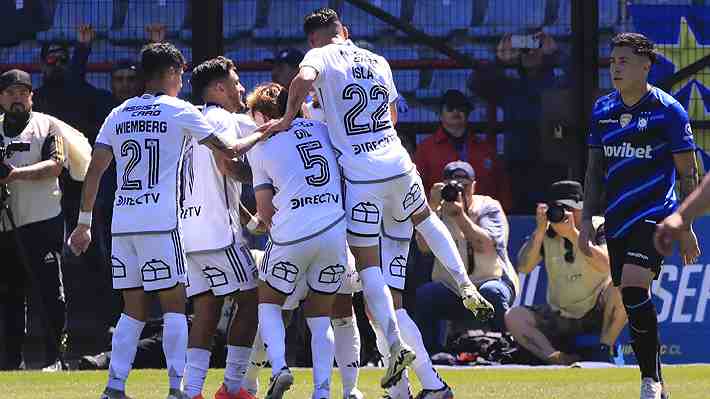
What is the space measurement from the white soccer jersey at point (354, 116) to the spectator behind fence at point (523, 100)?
6136 millimetres

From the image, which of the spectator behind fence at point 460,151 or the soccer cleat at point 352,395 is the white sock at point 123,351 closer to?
the soccer cleat at point 352,395

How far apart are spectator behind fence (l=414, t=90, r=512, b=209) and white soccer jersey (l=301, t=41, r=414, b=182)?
5.40 m

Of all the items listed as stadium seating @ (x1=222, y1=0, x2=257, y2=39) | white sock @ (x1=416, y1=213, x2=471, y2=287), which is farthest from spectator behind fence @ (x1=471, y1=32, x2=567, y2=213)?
white sock @ (x1=416, y1=213, x2=471, y2=287)

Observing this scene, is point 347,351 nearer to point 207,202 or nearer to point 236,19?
point 207,202

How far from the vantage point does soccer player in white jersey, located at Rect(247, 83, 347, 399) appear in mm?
8836

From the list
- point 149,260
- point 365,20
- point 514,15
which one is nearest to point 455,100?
point 514,15

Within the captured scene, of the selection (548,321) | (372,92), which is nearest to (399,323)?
(372,92)

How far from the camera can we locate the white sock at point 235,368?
9.61 metres

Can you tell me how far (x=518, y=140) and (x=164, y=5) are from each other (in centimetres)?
357

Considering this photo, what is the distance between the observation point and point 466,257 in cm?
1362

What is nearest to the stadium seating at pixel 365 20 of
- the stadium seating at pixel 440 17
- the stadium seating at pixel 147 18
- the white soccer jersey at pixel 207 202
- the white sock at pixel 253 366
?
the stadium seating at pixel 440 17

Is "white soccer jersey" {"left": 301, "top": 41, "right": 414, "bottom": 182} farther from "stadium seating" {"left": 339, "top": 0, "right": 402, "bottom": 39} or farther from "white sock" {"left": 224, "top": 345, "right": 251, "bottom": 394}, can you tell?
"stadium seating" {"left": 339, "top": 0, "right": 402, "bottom": 39}

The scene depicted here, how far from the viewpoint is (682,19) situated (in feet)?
49.3

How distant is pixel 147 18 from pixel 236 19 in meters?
0.84
